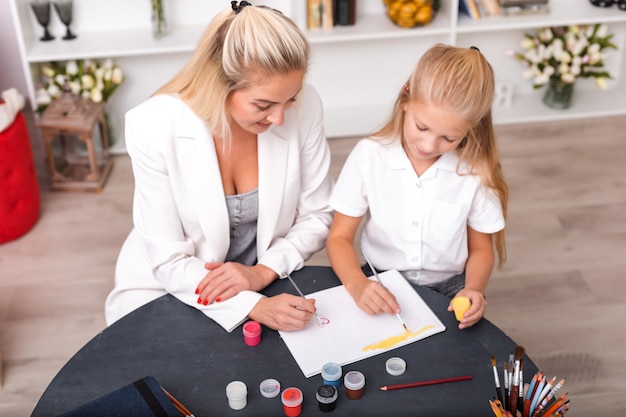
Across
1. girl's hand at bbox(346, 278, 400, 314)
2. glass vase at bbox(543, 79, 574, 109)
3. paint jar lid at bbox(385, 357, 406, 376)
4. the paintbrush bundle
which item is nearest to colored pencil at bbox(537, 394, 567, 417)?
the paintbrush bundle

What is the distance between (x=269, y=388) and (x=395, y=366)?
0.80 feet

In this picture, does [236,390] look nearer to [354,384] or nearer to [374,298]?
[354,384]

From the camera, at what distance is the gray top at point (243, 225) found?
190cm

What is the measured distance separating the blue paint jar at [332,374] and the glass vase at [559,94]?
8.86ft

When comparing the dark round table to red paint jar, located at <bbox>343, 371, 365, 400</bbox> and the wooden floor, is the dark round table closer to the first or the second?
red paint jar, located at <bbox>343, 371, 365, 400</bbox>

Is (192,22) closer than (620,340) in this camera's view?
No

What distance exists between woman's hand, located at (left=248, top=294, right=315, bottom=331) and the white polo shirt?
0.34 meters

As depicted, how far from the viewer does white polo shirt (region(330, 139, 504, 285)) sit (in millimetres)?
1789

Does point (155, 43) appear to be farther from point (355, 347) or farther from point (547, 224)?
point (355, 347)

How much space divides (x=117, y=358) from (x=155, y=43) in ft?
7.16

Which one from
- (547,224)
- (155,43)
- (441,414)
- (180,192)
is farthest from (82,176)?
(441,414)

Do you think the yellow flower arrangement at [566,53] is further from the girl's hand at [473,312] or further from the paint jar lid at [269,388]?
the paint jar lid at [269,388]

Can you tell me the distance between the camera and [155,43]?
341 centimetres

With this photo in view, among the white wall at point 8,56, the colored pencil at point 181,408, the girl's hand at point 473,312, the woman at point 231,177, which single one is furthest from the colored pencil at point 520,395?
the white wall at point 8,56
